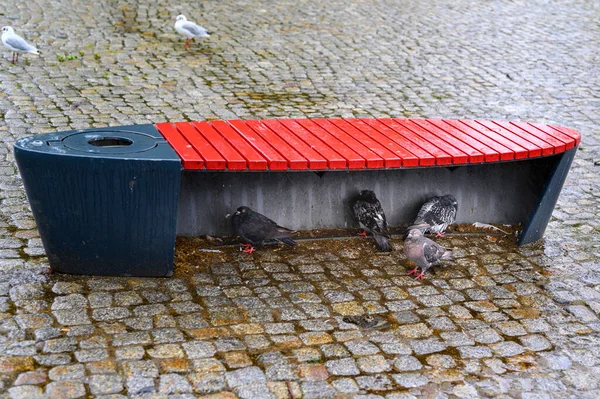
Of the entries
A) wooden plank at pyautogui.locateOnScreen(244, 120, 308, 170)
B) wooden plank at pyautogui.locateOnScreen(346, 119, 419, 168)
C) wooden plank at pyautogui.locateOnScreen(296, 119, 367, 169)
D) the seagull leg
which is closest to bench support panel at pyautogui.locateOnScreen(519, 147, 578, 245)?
wooden plank at pyautogui.locateOnScreen(346, 119, 419, 168)

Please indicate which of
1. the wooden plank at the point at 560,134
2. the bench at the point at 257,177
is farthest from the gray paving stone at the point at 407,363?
the wooden plank at the point at 560,134

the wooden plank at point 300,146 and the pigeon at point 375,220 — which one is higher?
the wooden plank at point 300,146

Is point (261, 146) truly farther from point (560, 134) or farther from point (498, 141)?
point (560, 134)

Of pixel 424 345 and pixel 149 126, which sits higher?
pixel 149 126

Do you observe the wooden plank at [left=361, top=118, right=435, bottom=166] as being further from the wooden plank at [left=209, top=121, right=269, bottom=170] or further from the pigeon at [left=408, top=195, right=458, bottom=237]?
the wooden plank at [left=209, top=121, right=269, bottom=170]

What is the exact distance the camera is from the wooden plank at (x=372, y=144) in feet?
18.1

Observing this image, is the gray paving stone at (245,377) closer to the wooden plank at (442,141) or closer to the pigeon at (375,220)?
the pigeon at (375,220)

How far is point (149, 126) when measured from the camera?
232 inches

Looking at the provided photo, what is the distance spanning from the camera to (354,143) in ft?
19.0

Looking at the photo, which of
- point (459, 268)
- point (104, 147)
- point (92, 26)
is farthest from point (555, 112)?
point (92, 26)

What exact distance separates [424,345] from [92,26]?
929 cm

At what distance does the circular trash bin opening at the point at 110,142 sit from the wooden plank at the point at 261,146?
0.82 m

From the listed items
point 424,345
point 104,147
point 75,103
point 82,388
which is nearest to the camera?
point 82,388

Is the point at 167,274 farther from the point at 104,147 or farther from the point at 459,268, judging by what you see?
the point at 459,268
